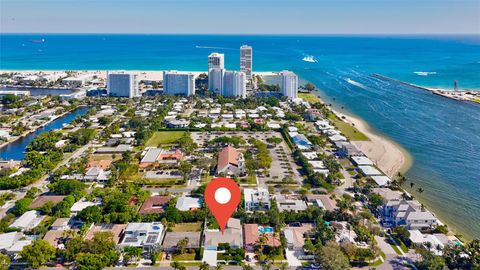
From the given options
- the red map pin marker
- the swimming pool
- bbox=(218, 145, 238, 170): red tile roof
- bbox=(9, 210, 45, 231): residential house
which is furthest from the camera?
bbox=(218, 145, 238, 170): red tile roof

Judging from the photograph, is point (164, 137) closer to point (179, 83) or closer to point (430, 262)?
point (179, 83)

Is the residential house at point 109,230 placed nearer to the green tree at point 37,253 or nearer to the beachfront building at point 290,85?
the green tree at point 37,253

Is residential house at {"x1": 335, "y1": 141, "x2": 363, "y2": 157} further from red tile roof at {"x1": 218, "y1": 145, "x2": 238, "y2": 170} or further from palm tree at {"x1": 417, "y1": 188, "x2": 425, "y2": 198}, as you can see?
red tile roof at {"x1": 218, "y1": 145, "x2": 238, "y2": 170}

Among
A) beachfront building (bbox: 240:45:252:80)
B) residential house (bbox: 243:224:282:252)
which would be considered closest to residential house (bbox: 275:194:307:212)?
residential house (bbox: 243:224:282:252)

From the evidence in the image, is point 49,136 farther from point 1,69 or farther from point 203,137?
point 1,69

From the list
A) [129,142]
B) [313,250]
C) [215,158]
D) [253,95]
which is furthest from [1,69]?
[313,250]

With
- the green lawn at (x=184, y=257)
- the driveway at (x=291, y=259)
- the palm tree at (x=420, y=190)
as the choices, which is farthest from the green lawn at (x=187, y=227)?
the palm tree at (x=420, y=190)
